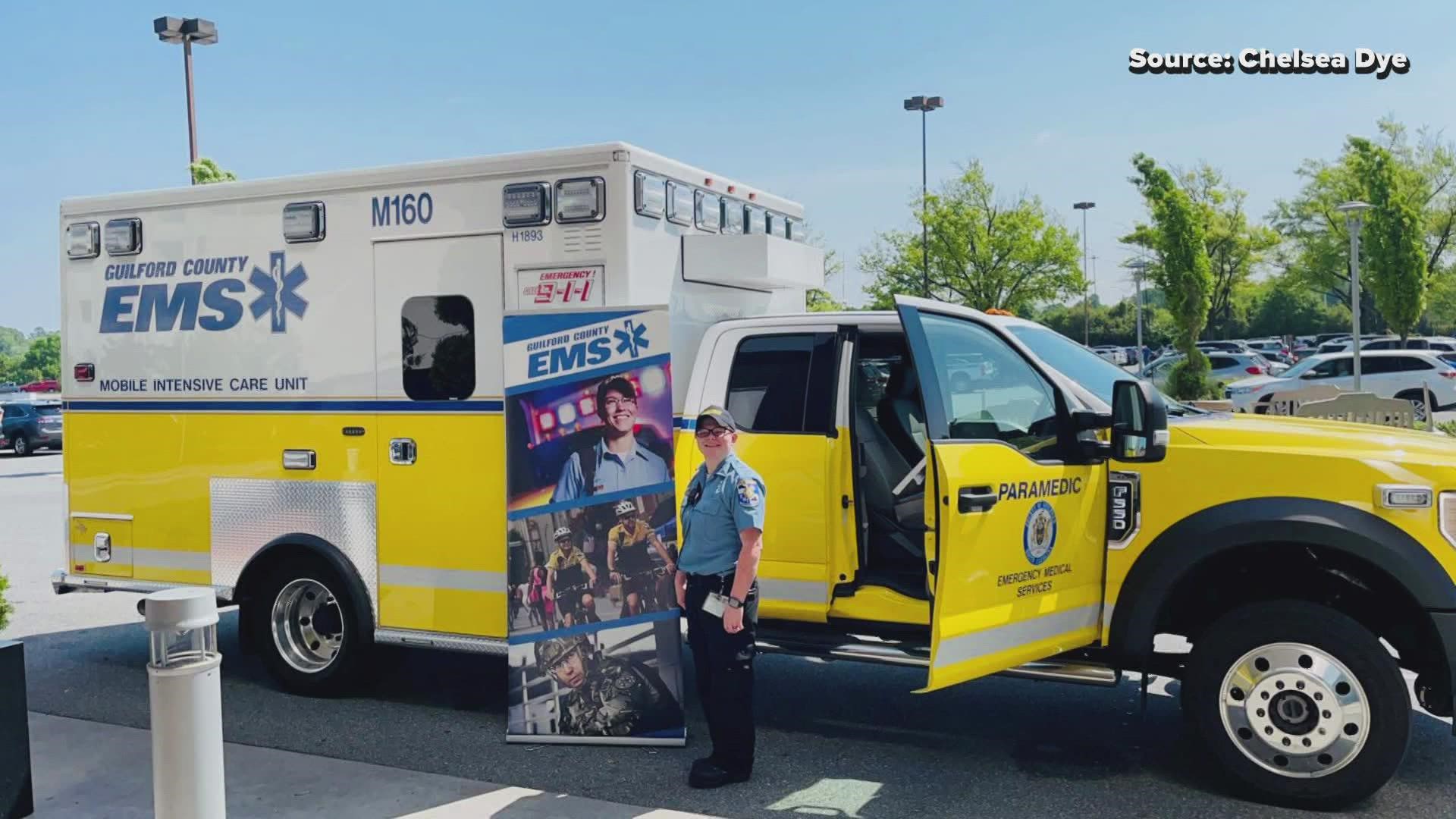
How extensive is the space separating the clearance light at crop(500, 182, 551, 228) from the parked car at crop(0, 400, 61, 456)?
2614 cm

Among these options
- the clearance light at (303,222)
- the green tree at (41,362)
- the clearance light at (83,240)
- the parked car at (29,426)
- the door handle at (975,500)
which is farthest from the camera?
the green tree at (41,362)

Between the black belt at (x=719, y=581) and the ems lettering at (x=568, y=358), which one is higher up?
the ems lettering at (x=568, y=358)

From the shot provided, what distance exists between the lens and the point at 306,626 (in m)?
6.74

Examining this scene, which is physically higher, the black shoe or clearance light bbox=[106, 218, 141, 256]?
clearance light bbox=[106, 218, 141, 256]

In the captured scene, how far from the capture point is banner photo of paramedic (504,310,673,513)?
567 cm

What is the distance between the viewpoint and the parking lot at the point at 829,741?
4.99 metres

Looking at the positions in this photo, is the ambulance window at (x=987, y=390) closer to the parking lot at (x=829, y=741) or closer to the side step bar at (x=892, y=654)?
the side step bar at (x=892, y=654)

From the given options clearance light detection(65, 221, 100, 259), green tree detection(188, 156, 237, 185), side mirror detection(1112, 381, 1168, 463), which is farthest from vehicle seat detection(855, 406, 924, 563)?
green tree detection(188, 156, 237, 185)

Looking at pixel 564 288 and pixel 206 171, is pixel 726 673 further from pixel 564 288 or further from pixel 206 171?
pixel 206 171

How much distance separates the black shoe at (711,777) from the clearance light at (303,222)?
11.5 feet

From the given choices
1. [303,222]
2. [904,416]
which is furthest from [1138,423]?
[303,222]

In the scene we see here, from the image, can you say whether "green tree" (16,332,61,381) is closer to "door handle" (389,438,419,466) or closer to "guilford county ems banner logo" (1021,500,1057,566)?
"door handle" (389,438,419,466)

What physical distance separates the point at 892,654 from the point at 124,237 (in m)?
5.08

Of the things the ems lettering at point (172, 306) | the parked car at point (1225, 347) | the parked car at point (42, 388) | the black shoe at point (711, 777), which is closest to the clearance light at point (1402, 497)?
the black shoe at point (711, 777)
